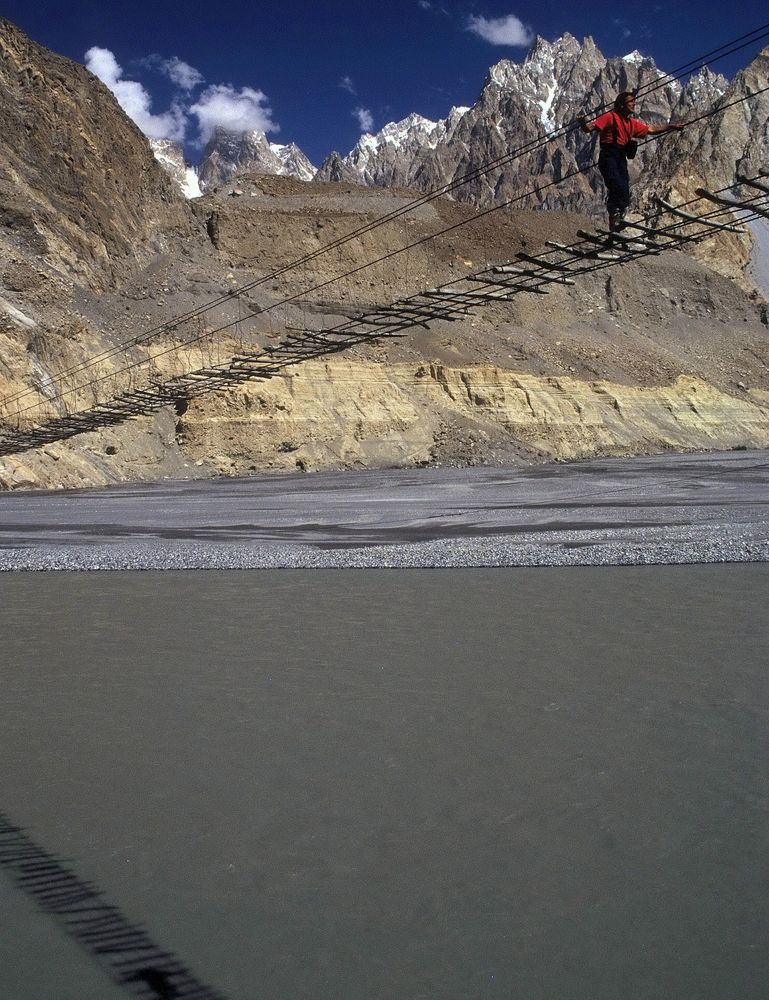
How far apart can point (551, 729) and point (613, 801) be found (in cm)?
118

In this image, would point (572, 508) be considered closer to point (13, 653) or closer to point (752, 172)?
point (13, 653)

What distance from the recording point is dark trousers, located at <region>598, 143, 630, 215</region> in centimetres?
895

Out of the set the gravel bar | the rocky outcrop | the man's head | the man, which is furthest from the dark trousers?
the rocky outcrop

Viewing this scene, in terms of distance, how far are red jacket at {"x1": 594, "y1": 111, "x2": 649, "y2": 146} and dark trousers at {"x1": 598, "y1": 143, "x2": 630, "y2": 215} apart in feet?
0.21

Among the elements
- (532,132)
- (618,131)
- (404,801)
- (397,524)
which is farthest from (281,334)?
(532,132)

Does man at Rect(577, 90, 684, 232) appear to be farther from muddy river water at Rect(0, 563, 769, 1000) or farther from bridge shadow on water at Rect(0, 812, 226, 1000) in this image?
bridge shadow on water at Rect(0, 812, 226, 1000)

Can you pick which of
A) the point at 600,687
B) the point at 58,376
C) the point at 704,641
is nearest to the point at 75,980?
the point at 600,687

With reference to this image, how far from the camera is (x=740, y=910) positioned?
363 centimetres

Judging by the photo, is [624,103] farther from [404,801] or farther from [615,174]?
[404,801]

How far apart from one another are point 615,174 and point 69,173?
43.1m

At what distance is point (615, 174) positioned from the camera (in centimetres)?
921

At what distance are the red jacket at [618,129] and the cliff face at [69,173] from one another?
37290 mm

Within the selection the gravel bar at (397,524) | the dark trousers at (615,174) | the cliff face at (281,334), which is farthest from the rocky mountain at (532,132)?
the dark trousers at (615,174)

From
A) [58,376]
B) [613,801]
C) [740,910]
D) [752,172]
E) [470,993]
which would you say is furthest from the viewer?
[752,172]
